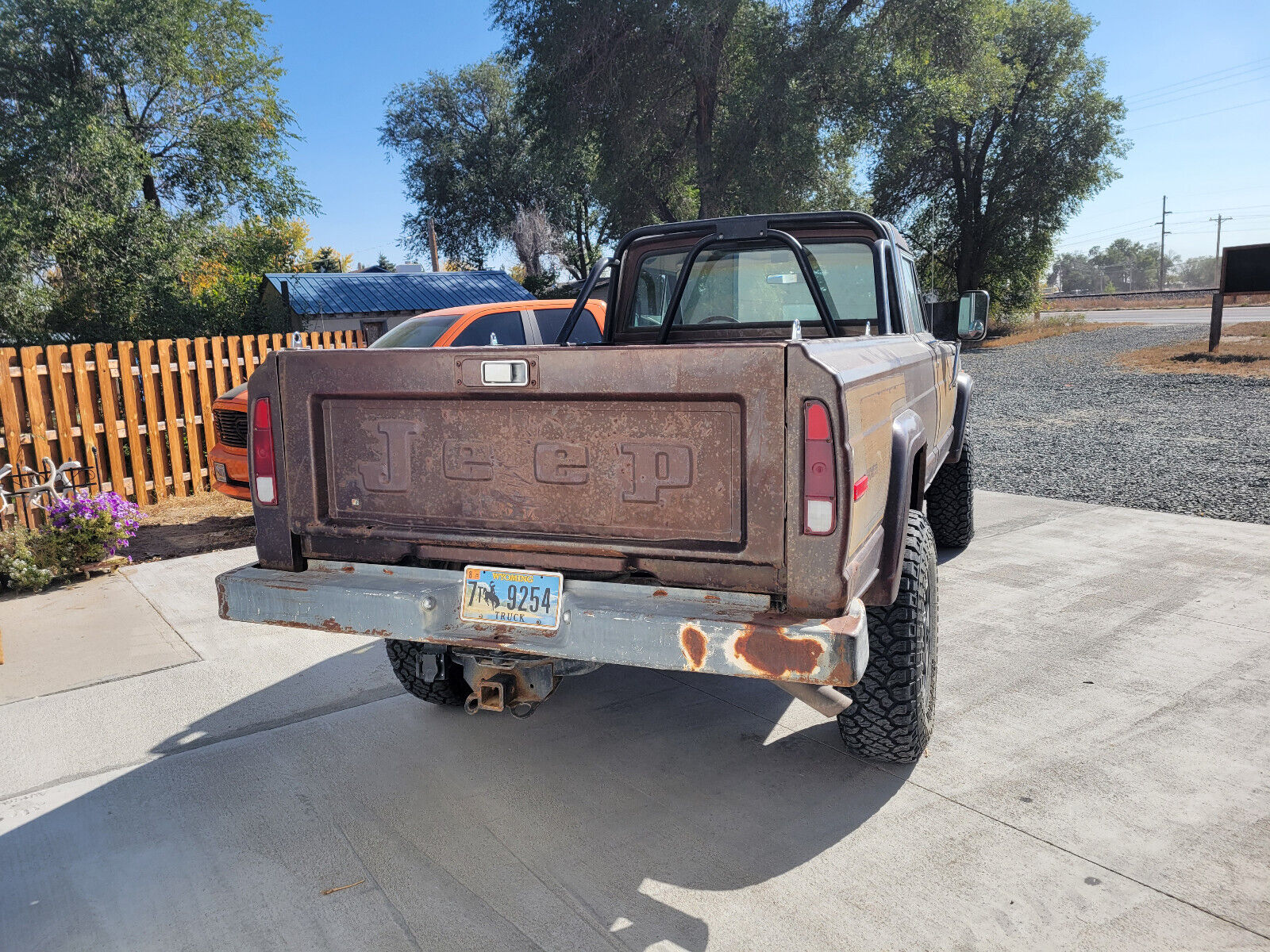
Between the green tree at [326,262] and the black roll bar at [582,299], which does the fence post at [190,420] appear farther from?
the green tree at [326,262]

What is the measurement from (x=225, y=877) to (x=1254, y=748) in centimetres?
368

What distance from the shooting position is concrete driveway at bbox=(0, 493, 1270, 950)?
2520mm

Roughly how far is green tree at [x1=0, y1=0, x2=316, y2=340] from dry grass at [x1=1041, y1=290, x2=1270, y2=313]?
1391 inches

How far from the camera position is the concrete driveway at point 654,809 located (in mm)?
2520

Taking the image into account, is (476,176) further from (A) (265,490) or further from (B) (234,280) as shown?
(A) (265,490)

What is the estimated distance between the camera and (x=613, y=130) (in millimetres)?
21812

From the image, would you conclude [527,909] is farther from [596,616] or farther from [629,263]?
[629,263]

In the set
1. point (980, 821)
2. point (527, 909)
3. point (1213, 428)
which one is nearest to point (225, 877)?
point (527, 909)

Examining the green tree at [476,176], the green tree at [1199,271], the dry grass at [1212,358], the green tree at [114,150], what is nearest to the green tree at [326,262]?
the green tree at [476,176]

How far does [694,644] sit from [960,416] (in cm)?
390

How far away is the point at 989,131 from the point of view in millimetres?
30391

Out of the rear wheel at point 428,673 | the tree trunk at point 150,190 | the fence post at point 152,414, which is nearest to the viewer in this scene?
the rear wheel at point 428,673

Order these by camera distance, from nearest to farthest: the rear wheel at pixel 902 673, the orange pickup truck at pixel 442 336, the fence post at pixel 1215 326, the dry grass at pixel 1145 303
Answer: the rear wheel at pixel 902 673
the orange pickup truck at pixel 442 336
the fence post at pixel 1215 326
the dry grass at pixel 1145 303

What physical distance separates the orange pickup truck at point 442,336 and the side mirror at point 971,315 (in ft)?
9.01
